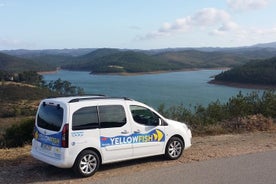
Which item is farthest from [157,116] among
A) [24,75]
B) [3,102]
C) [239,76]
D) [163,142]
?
[24,75]

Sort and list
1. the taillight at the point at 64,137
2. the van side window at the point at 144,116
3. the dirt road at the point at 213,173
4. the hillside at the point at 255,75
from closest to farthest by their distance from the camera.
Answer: the dirt road at the point at 213,173, the taillight at the point at 64,137, the van side window at the point at 144,116, the hillside at the point at 255,75

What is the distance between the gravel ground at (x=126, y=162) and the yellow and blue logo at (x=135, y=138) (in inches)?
18.7

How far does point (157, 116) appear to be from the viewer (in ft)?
26.2

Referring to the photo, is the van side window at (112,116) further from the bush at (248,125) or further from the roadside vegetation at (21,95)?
the roadside vegetation at (21,95)

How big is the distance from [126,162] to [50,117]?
184cm

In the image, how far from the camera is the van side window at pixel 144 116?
25.0 ft

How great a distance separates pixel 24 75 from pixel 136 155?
124 metres

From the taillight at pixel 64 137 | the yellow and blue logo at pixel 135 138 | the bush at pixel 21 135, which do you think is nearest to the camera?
the taillight at pixel 64 137

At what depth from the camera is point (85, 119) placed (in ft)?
22.5

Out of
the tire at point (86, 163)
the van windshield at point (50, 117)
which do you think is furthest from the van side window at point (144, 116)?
the van windshield at point (50, 117)

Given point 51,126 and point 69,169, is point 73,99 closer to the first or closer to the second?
point 51,126

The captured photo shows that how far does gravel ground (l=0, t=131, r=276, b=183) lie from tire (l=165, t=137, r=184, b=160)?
0.43ft

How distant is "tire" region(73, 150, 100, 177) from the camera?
666cm

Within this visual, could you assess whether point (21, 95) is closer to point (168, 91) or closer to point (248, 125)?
point (168, 91)
